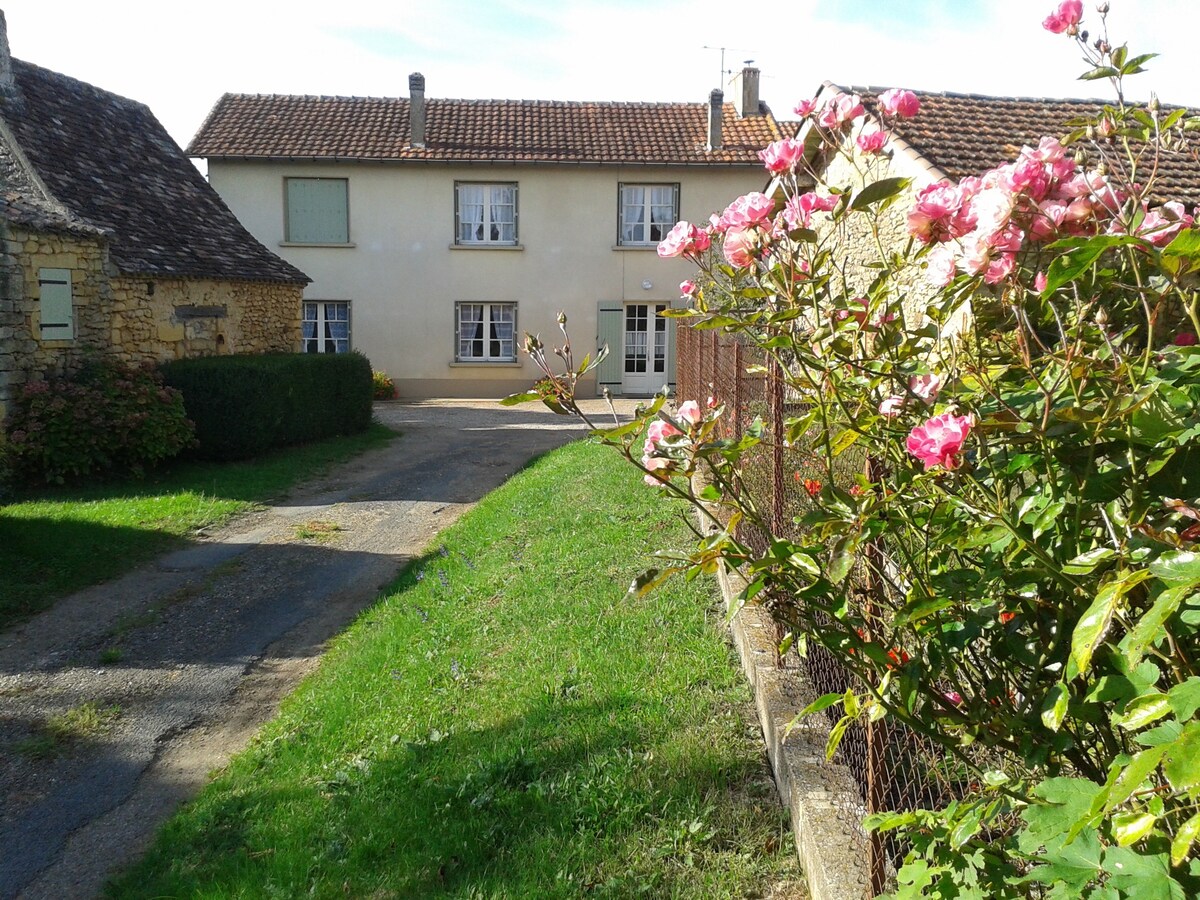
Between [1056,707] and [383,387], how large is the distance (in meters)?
24.8

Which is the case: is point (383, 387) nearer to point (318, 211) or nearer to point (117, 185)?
point (318, 211)

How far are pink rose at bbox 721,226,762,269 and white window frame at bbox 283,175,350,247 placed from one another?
79.6 feet

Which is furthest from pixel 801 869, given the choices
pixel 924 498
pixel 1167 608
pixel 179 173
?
pixel 179 173

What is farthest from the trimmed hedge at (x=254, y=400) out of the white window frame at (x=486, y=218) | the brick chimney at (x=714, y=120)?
the brick chimney at (x=714, y=120)

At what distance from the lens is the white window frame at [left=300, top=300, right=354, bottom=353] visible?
26.0 meters

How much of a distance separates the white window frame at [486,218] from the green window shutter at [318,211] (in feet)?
8.60

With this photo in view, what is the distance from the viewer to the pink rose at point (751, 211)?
256 cm

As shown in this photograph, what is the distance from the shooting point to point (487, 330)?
1038 inches

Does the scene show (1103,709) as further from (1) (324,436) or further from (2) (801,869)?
(1) (324,436)

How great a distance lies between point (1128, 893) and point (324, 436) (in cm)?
1704

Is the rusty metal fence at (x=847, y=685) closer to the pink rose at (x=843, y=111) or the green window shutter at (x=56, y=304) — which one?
the pink rose at (x=843, y=111)

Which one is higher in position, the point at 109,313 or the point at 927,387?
the point at 109,313

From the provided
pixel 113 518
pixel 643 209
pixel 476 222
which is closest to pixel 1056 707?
pixel 113 518

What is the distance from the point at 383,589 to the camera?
8.66 meters
